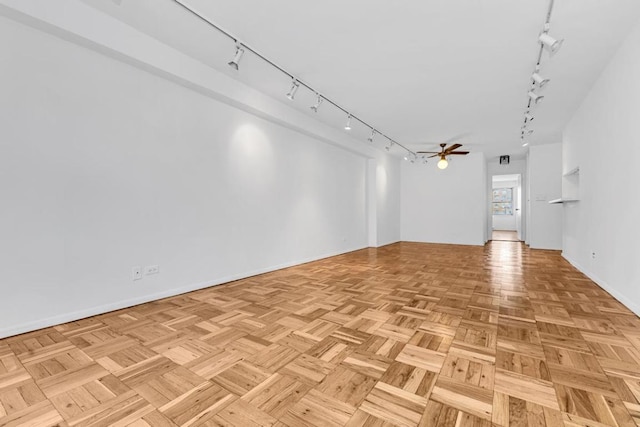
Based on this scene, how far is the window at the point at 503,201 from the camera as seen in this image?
14800 millimetres

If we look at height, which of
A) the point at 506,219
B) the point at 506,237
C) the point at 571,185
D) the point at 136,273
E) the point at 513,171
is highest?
the point at 513,171

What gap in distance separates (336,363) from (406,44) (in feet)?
9.62

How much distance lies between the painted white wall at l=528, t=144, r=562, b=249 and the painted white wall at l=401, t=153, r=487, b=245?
1.15m

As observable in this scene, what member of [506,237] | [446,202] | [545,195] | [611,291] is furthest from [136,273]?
A: [506,237]

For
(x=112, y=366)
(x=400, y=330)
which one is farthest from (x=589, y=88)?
(x=112, y=366)

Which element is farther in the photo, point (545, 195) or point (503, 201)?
point (503, 201)

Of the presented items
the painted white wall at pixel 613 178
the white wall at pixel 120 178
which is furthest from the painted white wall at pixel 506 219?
the white wall at pixel 120 178

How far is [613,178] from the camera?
10.5ft

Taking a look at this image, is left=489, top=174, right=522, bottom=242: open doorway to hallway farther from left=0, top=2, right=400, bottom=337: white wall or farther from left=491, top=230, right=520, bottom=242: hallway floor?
left=0, top=2, right=400, bottom=337: white wall

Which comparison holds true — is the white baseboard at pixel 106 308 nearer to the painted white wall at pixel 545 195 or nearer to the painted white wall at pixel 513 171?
the painted white wall at pixel 545 195

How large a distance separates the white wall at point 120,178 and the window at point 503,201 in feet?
45.5

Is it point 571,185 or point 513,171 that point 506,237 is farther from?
point 571,185

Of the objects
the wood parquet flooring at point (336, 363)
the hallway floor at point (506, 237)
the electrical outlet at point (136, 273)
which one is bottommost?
the hallway floor at point (506, 237)

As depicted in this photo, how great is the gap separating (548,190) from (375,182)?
414cm
